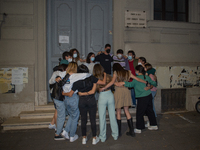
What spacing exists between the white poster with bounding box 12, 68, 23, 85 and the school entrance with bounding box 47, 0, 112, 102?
3.15 ft

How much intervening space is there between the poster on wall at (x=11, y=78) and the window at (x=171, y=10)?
229 inches

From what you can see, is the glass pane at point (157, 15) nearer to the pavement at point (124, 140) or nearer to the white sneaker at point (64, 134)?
the pavement at point (124, 140)

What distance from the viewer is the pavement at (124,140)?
3763mm

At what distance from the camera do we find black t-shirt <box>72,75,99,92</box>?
3723 mm

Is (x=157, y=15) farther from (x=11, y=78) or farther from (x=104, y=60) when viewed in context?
(x=11, y=78)

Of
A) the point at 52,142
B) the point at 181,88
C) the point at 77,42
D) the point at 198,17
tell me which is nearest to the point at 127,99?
the point at 52,142

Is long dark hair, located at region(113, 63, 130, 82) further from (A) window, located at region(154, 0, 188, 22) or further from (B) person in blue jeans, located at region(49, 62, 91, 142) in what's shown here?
(A) window, located at region(154, 0, 188, 22)

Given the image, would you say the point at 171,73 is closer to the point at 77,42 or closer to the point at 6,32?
the point at 77,42

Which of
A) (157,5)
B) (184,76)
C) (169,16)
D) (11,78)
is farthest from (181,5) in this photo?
(11,78)

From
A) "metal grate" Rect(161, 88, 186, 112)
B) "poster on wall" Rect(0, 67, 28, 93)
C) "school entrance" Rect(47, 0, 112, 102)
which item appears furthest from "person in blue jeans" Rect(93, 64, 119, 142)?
"metal grate" Rect(161, 88, 186, 112)

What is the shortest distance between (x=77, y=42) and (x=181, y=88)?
4.74 m

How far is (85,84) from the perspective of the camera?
147 inches

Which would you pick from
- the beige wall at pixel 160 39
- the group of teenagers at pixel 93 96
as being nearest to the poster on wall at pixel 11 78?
the group of teenagers at pixel 93 96

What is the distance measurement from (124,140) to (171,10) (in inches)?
238
